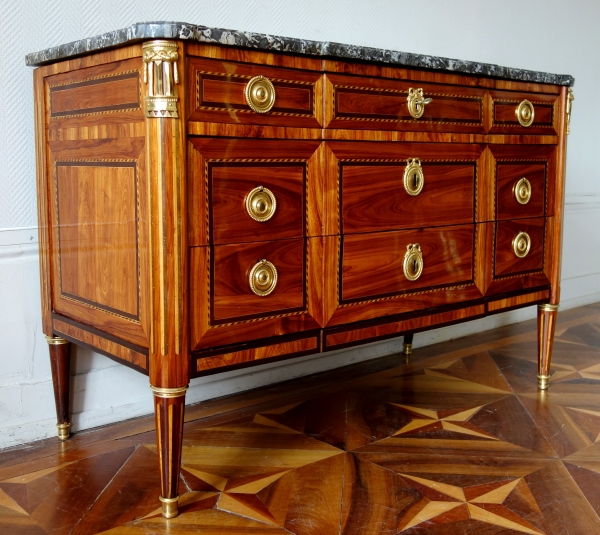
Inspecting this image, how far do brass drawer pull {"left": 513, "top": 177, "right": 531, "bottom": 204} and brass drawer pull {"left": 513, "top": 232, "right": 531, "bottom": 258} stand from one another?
0.30 ft

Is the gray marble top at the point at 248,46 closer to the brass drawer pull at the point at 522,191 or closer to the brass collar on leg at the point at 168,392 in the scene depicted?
the brass drawer pull at the point at 522,191

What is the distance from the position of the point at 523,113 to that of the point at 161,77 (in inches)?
43.4

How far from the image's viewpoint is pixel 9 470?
1.71 meters

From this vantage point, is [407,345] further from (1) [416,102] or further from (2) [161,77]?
(2) [161,77]

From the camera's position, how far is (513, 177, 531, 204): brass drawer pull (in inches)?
81.2

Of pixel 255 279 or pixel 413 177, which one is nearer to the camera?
pixel 255 279

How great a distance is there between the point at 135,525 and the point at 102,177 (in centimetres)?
68

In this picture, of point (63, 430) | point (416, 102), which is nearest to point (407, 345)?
point (416, 102)

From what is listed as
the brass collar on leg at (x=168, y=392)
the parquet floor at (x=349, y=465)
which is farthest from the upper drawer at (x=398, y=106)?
the parquet floor at (x=349, y=465)

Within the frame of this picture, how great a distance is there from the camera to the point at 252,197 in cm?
149

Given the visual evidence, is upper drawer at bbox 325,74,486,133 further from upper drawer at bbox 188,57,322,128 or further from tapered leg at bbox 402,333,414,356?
tapered leg at bbox 402,333,414,356

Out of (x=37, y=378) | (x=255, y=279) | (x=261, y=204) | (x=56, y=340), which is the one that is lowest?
(x=37, y=378)

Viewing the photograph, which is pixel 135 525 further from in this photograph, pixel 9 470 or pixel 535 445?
pixel 535 445

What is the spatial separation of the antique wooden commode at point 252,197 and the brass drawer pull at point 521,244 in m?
0.05
